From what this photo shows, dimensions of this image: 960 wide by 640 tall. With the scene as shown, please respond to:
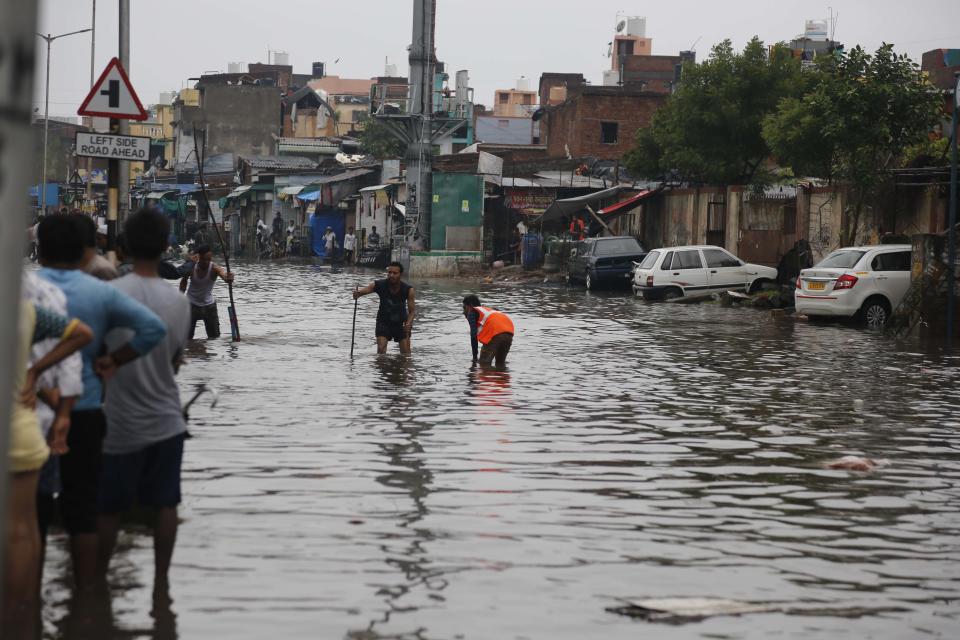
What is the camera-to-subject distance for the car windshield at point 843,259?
951 inches

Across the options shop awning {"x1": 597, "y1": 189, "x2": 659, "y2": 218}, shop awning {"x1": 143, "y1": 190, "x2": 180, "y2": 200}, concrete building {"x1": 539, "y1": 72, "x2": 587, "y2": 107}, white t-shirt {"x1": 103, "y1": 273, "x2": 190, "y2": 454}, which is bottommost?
white t-shirt {"x1": 103, "y1": 273, "x2": 190, "y2": 454}

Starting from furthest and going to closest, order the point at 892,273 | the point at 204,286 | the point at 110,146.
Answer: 1. the point at 892,273
2. the point at 204,286
3. the point at 110,146

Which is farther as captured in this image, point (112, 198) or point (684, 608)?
point (112, 198)

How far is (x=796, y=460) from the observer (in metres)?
9.59

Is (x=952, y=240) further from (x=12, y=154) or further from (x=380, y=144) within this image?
(x=380, y=144)

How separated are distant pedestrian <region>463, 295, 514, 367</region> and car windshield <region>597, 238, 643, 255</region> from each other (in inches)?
866

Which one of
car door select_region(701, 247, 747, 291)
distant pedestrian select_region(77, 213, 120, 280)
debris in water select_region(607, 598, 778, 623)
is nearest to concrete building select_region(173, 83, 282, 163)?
car door select_region(701, 247, 747, 291)

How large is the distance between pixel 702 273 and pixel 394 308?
56.5ft

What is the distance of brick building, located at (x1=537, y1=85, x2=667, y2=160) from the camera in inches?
2532

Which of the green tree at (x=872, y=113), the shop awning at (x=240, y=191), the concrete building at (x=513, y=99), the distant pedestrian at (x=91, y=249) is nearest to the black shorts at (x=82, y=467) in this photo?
the distant pedestrian at (x=91, y=249)

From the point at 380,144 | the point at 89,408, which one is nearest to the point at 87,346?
the point at 89,408

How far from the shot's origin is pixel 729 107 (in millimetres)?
40219

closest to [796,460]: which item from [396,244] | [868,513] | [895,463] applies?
[895,463]

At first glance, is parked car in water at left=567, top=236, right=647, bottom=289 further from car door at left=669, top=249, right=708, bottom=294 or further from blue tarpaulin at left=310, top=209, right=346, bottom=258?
blue tarpaulin at left=310, top=209, right=346, bottom=258
